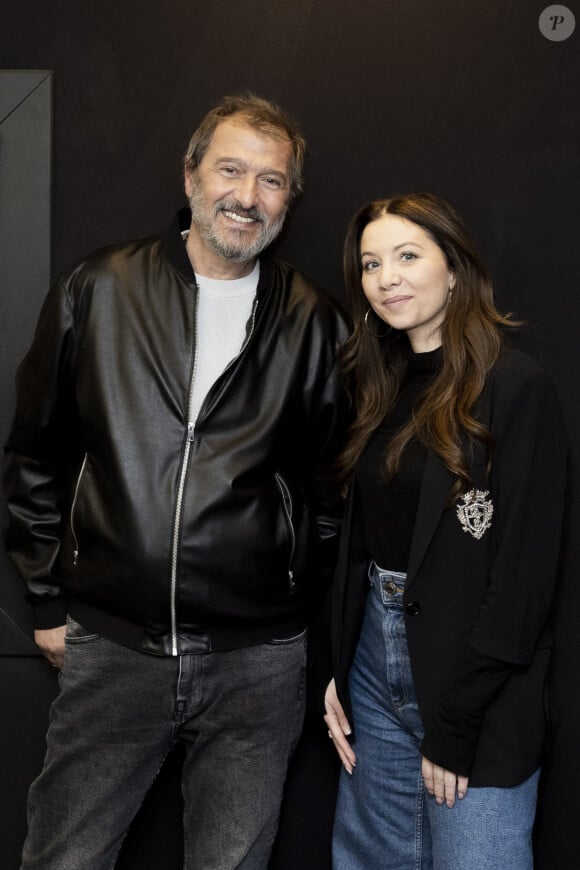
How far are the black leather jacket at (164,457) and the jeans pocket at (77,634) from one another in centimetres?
3

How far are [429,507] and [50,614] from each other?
98 centimetres

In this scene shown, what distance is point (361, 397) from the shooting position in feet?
6.98

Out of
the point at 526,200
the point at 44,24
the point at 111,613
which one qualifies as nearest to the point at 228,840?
the point at 111,613

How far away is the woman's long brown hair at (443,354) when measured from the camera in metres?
1.79

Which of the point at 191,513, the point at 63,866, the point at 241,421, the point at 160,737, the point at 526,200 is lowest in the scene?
the point at 63,866

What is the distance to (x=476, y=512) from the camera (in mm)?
1771

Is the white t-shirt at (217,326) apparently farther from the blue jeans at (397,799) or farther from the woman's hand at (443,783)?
the woman's hand at (443,783)

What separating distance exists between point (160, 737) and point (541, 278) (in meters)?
1.52

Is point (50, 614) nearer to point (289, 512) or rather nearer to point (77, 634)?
point (77, 634)

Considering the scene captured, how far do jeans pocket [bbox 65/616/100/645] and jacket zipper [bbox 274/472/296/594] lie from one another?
1.50ft

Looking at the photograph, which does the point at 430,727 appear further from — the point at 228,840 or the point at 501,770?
the point at 228,840

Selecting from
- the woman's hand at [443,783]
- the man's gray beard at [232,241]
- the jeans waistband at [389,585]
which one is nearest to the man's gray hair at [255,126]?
the man's gray beard at [232,241]

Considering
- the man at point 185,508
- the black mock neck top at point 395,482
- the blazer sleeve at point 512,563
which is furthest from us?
the man at point 185,508

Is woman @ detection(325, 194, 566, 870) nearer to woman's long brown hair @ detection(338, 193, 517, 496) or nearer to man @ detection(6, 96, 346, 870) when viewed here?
woman's long brown hair @ detection(338, 193, 517, 496)
